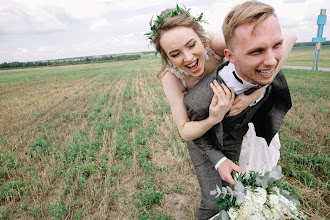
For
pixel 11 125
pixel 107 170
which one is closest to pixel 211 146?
pixel 107 170

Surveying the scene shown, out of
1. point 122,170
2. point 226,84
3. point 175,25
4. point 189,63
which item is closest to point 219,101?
point 226,84

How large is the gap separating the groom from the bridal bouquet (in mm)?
340

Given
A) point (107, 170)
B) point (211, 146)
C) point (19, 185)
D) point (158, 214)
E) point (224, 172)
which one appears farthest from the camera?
point (107, 170)

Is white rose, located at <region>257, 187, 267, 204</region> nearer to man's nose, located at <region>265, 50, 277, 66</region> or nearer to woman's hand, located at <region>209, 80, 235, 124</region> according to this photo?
woman's hand, located at <region>209, 80, 235, 124</region>

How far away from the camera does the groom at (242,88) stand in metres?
1.26

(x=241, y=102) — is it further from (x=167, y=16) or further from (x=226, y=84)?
(x=167, y=16)

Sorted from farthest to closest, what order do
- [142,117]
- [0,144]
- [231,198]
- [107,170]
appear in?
1. [142,117]
2. [0,144]
3. [107,170]
4. [231,198]

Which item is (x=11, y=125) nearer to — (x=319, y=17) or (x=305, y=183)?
(x=305, y=183)

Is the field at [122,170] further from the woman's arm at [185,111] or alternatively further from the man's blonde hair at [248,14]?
the man's blonde hair at [248,14]

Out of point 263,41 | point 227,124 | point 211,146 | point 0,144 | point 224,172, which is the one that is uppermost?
point 263,41

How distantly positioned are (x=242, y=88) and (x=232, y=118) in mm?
305

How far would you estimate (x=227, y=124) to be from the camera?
6.26 feet

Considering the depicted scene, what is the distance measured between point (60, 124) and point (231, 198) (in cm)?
699

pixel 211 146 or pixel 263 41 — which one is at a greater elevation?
pixel 263 41
